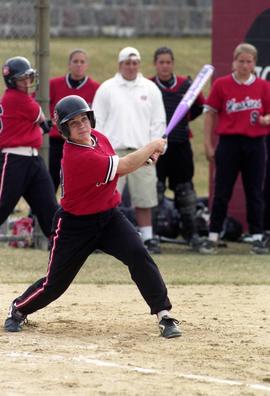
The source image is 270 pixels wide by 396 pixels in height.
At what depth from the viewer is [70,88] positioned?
41.2 ft

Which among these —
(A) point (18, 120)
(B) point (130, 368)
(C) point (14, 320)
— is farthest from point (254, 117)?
(B) point (130, 368)

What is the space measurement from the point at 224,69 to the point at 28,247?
3018 millimetres

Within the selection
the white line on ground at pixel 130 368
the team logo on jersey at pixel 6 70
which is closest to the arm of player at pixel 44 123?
the team logo on jersey at pixel 6 70

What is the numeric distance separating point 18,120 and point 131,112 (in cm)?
142

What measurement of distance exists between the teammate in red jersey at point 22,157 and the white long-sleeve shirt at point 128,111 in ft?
3.50

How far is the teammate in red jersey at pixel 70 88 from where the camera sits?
491 inches

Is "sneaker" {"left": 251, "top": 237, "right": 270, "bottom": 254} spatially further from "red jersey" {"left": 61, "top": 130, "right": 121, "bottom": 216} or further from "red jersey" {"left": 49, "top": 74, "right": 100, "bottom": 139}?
"red jersey" {"left": 61, "top": 130, "right": 121, "bottom": 216}

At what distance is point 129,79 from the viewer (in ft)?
38.8

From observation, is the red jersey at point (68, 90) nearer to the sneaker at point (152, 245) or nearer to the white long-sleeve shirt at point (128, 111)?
the white long-sleeve shirt at point (128, 111)

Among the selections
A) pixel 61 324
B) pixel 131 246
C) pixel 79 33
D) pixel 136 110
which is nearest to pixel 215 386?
pixel 131 246

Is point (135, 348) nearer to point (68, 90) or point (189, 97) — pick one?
point (189, 97)

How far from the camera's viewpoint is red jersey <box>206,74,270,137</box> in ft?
38.9

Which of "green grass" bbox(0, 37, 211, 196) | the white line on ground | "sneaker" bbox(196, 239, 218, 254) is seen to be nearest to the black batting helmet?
the white line on ground

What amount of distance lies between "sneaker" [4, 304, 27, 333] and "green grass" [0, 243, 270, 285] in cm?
214
